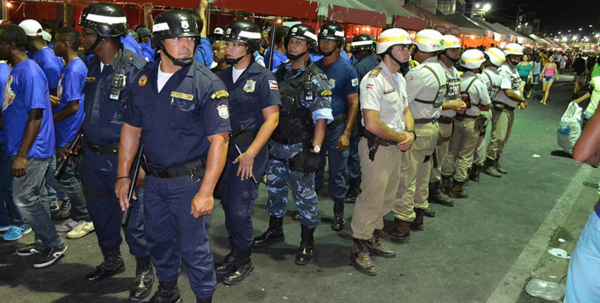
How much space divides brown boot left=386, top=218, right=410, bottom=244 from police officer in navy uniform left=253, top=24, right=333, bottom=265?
1130mm

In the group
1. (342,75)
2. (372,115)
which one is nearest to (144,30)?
(342,75)

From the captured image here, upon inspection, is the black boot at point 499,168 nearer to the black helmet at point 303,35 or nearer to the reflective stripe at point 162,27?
the black helmet at point 303,35

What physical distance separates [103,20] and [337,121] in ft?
9.93

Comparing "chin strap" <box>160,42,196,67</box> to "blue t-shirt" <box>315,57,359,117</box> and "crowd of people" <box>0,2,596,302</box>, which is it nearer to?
"crowd of people" <box>0,2,596,302</box>

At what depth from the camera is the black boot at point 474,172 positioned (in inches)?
302

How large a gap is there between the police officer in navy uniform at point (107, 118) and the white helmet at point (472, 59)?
4.88m

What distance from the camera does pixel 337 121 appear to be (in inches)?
221

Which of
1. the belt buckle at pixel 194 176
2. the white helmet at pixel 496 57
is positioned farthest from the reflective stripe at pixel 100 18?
the white helmet at pixel 496 57

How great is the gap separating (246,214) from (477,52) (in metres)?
4.69

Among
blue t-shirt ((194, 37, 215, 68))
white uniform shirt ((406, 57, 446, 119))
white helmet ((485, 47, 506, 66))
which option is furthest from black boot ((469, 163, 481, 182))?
blue t-shirt ((194, 37, 215, 68))

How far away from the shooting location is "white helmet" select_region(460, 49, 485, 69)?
6.66 m

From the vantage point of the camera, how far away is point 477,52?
22.0ft

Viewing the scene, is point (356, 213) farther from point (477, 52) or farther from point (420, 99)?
point (477, 52)

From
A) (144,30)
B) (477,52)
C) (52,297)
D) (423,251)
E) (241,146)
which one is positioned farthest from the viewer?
(144,30)
